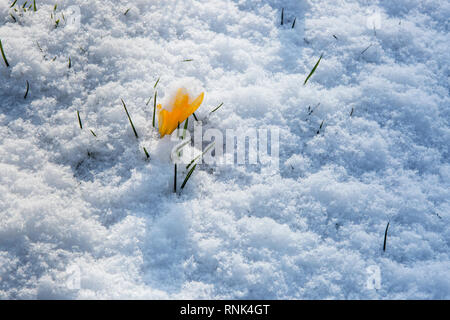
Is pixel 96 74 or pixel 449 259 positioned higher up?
pixel 96 74

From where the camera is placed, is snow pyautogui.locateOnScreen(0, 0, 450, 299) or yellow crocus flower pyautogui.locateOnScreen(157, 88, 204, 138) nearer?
snow pyautogui.locateOnScreen(0, 0, 450, 299)

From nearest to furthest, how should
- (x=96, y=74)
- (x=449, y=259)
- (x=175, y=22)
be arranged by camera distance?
(x=449, y=259), (x=96, y=74), (x=175, y=22)

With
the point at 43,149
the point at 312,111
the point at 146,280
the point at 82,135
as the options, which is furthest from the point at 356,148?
the point at 43,149

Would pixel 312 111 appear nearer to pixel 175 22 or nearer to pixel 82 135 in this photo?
pixel 175 22

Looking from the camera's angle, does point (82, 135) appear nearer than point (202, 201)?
No

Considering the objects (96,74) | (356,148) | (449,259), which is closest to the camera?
(449,259)
